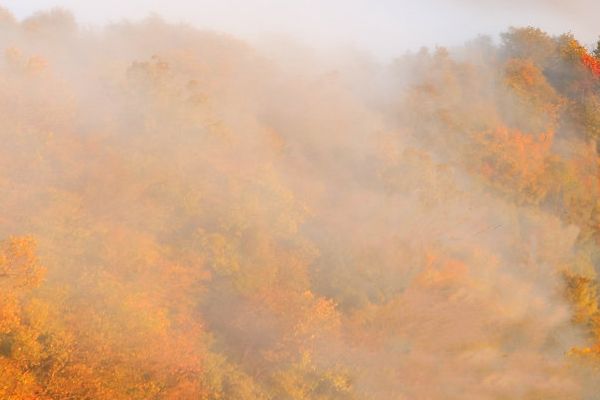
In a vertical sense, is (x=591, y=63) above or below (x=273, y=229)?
above

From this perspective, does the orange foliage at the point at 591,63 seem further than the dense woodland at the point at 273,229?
Yes

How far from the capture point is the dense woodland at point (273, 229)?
82.9 feet

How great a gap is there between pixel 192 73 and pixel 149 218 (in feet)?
39.5

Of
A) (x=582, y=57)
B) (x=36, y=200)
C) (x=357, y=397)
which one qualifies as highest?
(x=582, y=57)

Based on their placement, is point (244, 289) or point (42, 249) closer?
point (42, 249)

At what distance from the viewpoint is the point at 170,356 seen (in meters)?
25.5

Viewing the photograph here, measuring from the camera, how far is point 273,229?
31.9 metres

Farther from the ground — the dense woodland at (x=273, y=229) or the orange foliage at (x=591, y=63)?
the orange foliage at (x=591, y=63)

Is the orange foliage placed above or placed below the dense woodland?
above

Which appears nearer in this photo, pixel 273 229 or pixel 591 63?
pixel 273 229

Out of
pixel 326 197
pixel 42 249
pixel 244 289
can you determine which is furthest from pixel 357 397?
pixel 42 249

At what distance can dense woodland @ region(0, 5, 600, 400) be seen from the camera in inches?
995

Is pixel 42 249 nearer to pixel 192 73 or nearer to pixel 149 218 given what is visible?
pixel 149 218

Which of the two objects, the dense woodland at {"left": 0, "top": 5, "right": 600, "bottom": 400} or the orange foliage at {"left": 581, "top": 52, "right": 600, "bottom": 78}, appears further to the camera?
the orange foliage at {"left": 581, "top": 52, "right": 600, "bottom": 78}
